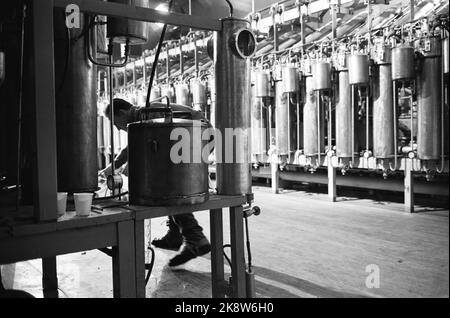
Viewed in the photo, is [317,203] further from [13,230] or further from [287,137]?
[13,230]

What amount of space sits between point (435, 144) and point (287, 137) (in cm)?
173

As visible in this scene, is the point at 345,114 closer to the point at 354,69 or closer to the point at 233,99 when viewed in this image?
the point at 354,69

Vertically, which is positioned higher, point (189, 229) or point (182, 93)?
point (182, 93)

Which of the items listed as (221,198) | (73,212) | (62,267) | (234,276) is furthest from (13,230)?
(62,267)

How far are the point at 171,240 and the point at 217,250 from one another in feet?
4.45

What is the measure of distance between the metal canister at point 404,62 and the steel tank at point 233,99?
99.1 inches

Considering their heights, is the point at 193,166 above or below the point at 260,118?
below

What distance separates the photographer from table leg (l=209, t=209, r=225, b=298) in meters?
1.77

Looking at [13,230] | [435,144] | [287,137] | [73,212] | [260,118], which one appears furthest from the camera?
[260,118]

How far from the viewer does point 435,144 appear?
12.0 feet

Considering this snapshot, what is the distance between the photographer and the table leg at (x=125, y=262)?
1320mm

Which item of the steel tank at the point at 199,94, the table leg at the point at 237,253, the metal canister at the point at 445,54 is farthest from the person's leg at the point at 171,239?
the steel tank at the point at 199,94

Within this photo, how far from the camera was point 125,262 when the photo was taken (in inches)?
52.3

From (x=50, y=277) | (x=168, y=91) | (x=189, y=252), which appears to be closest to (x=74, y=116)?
(x=50, y=277)
